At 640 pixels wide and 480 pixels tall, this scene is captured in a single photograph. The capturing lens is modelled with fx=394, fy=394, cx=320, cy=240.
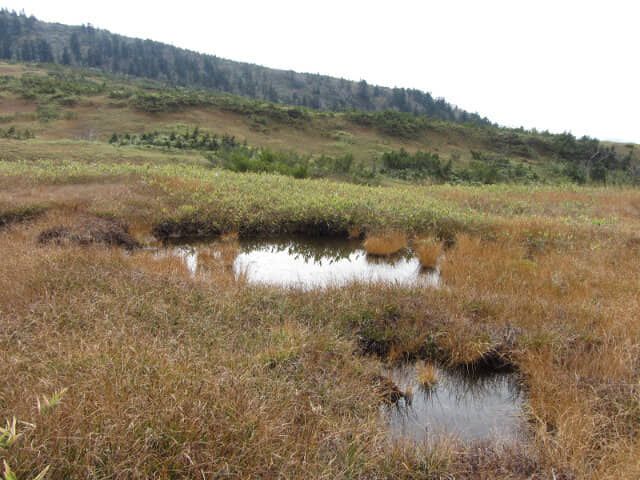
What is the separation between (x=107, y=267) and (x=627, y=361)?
652 centimetres

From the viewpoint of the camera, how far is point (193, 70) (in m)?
81.2

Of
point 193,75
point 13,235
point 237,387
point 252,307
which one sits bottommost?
point 13,235

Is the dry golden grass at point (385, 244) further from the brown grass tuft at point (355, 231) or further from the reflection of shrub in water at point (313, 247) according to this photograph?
the brown grass tuft at point (355, 231)

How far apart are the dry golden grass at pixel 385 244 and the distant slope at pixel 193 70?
6842 centimetres

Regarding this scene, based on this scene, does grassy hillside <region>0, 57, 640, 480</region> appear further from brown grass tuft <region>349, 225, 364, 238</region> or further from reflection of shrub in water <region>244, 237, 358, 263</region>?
reflection of shrub in water <region>244, 237, 358, 263</region>

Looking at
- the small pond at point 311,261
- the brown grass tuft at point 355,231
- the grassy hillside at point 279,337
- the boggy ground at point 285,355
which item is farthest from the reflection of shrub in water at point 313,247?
the boggy ground at point 285,355

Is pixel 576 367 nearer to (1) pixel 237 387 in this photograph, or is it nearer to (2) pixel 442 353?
(2) pixel 442 353

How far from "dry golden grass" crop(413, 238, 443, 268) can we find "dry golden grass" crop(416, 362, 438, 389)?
406 cm

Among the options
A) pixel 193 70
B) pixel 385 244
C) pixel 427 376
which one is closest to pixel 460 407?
pixel 427 376

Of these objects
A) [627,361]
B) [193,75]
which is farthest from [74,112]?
[193,75]

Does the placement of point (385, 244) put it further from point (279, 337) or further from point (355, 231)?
point (279, 337)

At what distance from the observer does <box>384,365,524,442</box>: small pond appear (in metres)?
3.65

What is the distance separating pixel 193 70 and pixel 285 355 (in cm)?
8911

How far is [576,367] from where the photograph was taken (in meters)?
4.15
